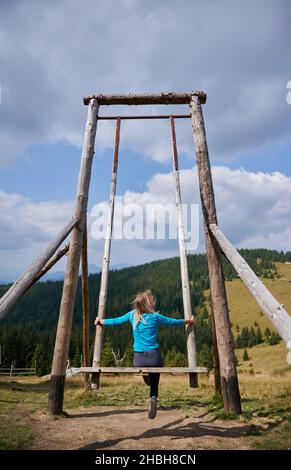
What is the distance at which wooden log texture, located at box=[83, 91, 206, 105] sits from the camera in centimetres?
742

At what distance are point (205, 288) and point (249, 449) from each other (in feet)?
531

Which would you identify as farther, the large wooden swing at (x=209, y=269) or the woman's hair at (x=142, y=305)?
the woman's hair at (x=142, y=305)

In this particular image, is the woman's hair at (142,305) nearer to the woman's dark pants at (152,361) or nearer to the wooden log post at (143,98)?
the woman's dark pants at (152,361)

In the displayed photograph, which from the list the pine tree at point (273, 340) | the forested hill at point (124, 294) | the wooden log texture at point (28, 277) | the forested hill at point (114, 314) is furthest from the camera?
the forested hill at point (124, 294)

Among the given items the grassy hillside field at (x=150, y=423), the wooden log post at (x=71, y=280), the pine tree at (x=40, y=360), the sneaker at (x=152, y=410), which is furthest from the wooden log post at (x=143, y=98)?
the pine tree at (x=40, y=360)

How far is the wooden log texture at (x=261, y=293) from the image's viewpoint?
11.9 ft

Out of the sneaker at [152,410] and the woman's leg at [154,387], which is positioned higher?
the woman's leg at [154,387]

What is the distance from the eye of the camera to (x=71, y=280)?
5.96 m

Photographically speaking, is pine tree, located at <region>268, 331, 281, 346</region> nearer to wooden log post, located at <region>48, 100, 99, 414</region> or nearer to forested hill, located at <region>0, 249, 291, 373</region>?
forested hill, located at <region>0, 249, 291, 373</region>

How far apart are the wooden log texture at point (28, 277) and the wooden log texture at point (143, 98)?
2.93 m

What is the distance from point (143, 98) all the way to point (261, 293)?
5150 millimetres

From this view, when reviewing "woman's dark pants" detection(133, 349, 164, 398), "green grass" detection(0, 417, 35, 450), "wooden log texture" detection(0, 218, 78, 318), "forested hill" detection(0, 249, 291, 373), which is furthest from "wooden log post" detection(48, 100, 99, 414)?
"forested hill" detection(0, 249, 291, 373)

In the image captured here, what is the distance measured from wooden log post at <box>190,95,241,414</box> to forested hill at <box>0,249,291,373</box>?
95.0 feet
